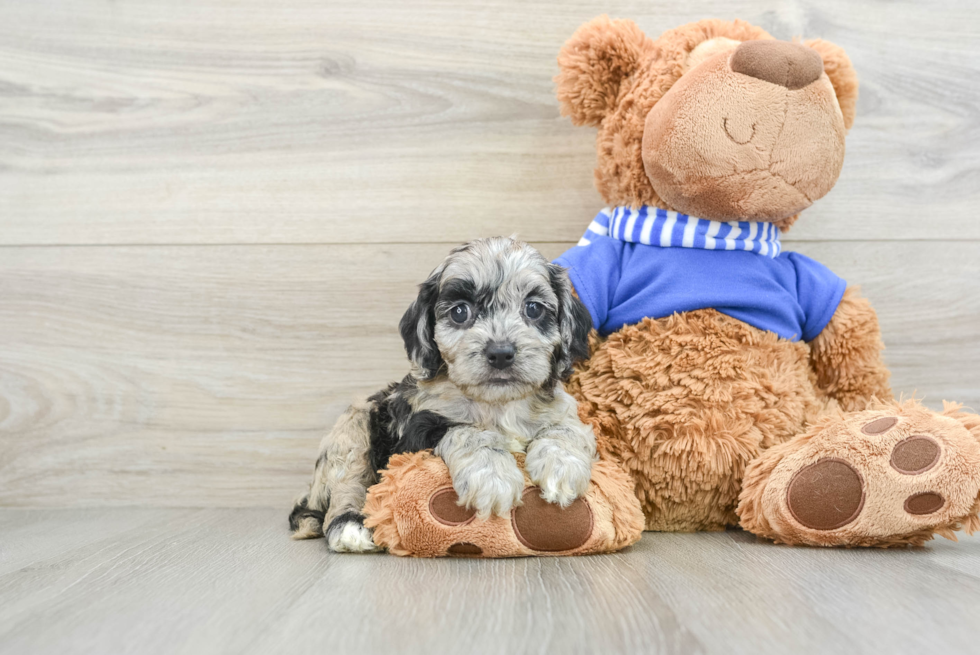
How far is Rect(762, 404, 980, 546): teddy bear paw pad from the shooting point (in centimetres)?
157

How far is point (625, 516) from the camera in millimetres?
1688

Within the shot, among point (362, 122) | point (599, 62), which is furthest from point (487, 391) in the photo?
point (362, 122)

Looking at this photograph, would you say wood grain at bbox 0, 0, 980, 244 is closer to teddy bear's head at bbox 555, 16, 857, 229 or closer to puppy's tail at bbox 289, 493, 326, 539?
teddy bear's head at bbox 555, 16, 857, 229

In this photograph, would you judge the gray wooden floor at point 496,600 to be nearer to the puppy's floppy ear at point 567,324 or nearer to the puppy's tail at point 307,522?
the puppy's tail at point 307,522

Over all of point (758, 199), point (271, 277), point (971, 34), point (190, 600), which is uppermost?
point (971, 34)

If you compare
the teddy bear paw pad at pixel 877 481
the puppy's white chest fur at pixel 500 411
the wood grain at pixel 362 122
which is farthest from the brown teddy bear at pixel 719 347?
the wood grain at pixel 362 122

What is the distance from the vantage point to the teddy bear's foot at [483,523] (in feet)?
5.34

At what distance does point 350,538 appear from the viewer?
176 centimetres

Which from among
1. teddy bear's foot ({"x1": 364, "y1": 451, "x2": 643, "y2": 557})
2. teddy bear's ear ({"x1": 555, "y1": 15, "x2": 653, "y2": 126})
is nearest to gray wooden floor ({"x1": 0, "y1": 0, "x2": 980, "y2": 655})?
teddy bear's ear ({"x1": 555, "y1": 15, "x2": 653, "y2": 126})

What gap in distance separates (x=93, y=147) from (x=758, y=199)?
212 cm

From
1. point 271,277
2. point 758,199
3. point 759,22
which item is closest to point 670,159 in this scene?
point 758,199

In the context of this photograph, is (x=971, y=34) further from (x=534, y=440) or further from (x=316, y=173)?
(x=316, y=173)

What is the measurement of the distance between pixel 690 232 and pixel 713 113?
32 cm

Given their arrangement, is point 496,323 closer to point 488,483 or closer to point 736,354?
point 488,483
